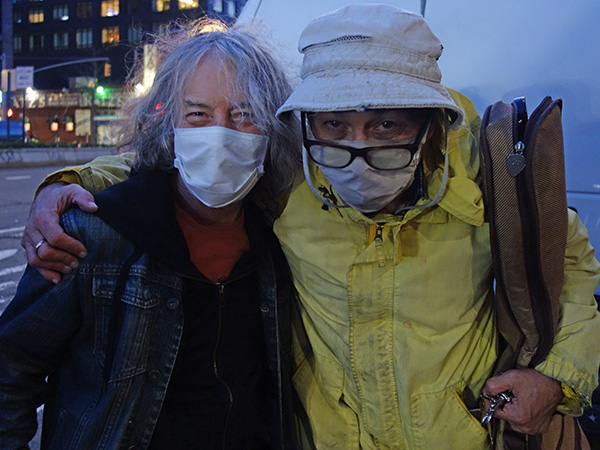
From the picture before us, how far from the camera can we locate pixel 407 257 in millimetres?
1489

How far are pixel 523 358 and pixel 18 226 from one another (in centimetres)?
869

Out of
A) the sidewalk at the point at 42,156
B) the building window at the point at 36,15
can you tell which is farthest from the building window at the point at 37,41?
the sidewalk at the point at 42,156

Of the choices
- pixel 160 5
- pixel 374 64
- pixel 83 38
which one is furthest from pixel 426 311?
pixel 83 38

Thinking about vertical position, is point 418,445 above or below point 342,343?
below

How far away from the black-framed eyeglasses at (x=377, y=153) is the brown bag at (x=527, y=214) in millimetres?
181

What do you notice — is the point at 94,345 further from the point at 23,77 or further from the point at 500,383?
the point at 23,77

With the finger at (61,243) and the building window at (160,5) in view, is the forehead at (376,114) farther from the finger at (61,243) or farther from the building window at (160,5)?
the building window at (160,5)

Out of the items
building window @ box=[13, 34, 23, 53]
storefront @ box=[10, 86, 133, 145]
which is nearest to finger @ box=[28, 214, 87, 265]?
storefront @ box=[10, 86, 133, 145]

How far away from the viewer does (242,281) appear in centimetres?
167

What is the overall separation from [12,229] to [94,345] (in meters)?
7.82

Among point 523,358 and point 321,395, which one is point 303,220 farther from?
point 523,358

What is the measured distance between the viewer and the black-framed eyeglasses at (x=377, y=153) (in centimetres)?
144

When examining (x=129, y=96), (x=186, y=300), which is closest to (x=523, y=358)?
(x=186, y=300)

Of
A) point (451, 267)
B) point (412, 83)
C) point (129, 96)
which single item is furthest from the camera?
point (129, 96)
